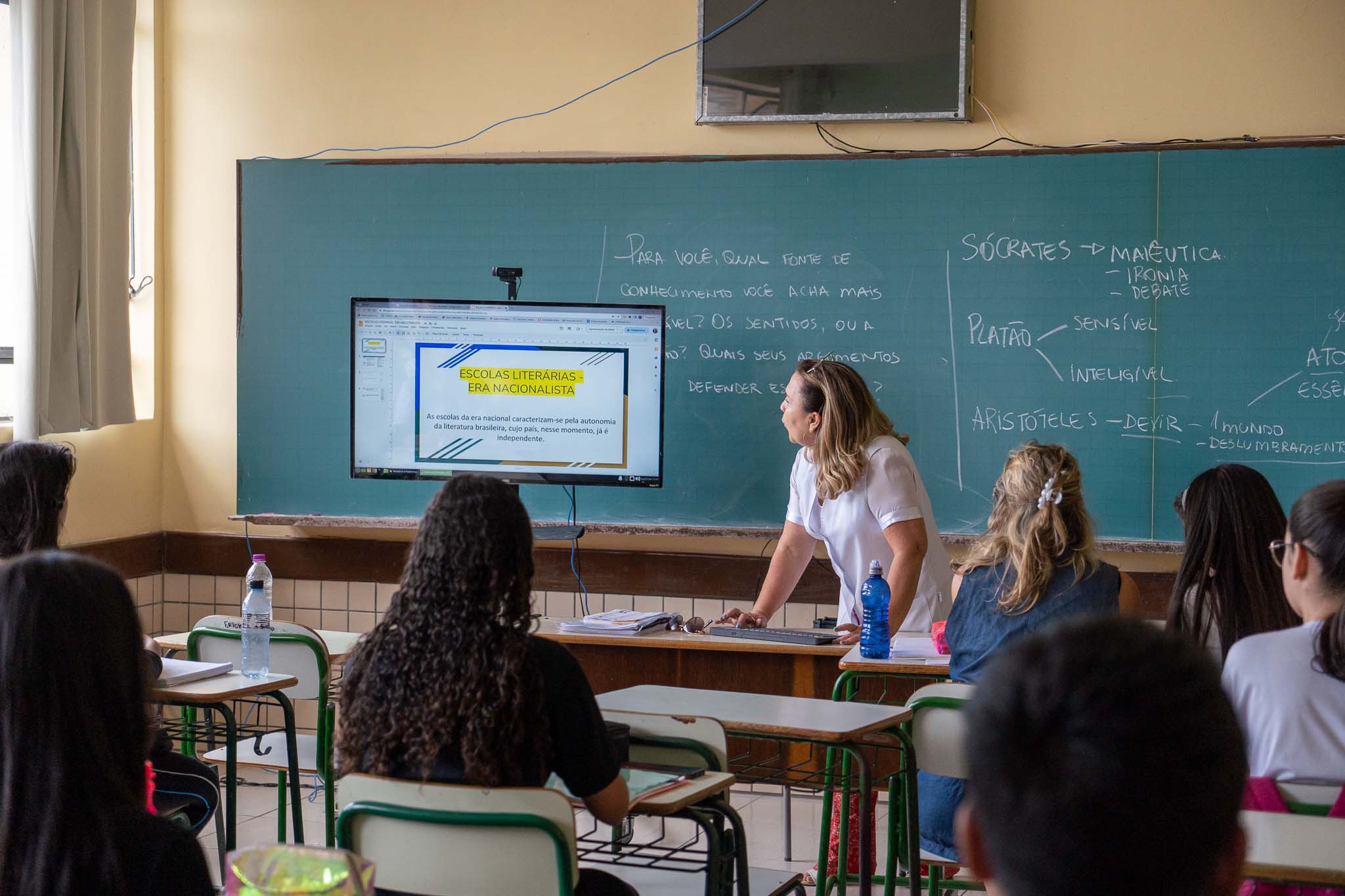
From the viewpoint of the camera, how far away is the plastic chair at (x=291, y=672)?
3.55m

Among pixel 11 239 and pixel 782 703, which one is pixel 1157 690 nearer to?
pixel 782 703

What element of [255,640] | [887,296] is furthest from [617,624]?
[887,296]

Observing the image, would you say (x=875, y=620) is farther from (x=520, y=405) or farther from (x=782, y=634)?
(x=520, y=405)

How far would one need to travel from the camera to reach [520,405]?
15.3 ft

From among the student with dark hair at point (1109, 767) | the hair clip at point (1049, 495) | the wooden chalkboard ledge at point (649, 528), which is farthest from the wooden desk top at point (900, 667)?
the student with dark hair at point (1109, 767)

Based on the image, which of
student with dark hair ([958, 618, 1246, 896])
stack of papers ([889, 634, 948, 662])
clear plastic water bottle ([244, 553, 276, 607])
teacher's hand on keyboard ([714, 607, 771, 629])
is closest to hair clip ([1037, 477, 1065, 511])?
stack of papers ([889, 634, 948, 662])

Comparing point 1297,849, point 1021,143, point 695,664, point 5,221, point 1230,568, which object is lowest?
point 695,664

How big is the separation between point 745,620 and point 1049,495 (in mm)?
1297

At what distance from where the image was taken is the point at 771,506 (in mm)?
4758

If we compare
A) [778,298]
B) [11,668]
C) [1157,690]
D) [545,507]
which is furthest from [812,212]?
[1157,690]

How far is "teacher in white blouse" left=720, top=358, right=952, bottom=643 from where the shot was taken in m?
3.87

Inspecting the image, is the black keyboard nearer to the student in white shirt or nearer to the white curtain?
the student in white shirt

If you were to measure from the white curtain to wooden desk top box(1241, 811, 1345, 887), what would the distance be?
159 inches

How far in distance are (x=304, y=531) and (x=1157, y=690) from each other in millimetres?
4767
